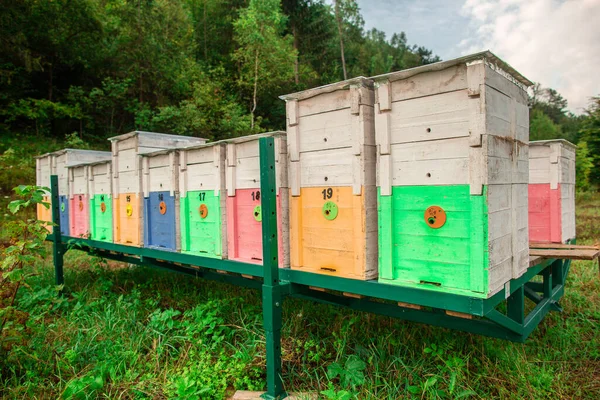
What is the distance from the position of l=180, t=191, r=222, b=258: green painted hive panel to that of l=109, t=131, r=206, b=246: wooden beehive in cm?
107

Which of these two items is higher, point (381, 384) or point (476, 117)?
point (476, 117)

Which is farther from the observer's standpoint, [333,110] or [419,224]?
[333,110]

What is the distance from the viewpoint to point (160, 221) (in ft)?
17.3

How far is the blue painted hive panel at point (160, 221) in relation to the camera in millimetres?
5066

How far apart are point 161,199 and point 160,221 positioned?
30 cm

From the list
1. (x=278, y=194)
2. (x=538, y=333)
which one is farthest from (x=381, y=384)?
(x=538, y=333)

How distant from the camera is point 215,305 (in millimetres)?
5684

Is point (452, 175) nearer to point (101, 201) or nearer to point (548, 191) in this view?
point (548, 191)

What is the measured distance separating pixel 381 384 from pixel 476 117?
2.70m

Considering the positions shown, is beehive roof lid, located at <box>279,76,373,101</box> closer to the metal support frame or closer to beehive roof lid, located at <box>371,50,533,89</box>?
beehive roof lid, located at <box>371,50,533,89</box>

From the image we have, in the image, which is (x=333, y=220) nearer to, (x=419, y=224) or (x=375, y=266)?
(x=375, y=266)

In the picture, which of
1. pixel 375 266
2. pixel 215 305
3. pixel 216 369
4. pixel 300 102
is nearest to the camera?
pixel 375 266

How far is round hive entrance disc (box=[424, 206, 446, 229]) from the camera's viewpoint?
9.05 feet

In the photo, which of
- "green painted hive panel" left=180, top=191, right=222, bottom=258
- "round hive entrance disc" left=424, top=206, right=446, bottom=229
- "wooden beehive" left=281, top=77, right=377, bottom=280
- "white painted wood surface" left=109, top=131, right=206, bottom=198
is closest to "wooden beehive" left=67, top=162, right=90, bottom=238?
"white painted wood surface" left=109, top=131, right=206, bottom=198
